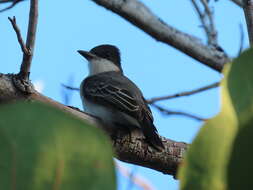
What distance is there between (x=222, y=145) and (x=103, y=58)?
5839mm

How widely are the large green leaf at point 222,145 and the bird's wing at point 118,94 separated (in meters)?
3.49

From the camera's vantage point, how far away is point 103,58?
6270 millimetres

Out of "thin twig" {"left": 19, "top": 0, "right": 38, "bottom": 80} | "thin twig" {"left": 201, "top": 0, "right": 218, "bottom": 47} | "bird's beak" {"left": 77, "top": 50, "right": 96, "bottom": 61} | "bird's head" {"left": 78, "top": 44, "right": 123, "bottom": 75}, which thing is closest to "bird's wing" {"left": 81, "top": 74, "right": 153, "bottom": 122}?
→ "thin twig" {"left": 201, "top": 0, "right": 218, "bottom": 47}

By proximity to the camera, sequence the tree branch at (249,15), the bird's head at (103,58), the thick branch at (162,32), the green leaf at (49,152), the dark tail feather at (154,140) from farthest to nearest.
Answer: the bird's head at (103,58) < the thick branch at (162,32) < the dark tail feather at (154,140) < the tree branch at (249,15) < the green leaf at (49,152)

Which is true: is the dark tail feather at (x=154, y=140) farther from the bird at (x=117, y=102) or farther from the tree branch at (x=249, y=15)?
the tree branch at (x=249, y=15)

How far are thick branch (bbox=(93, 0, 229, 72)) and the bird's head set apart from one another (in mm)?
1541

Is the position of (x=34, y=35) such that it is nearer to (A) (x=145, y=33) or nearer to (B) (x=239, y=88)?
(B) (x=239, y=88)

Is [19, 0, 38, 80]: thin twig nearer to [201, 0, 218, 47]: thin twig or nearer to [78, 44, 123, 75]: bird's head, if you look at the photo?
[201, 0, 218, 47]: thin twig

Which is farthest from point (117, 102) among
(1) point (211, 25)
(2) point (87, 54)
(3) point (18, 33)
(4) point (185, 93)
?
(3) point (18, 33)

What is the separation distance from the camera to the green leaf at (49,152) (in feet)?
1.45

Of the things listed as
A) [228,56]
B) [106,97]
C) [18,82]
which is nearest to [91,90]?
[106,97]

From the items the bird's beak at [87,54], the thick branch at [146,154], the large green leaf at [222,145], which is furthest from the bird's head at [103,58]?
the large green leaf at [222,145]

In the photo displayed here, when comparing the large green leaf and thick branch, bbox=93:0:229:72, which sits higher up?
thick branch, bbox=93:0:229:72

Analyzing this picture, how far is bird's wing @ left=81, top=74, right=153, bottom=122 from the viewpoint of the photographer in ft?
13.8
